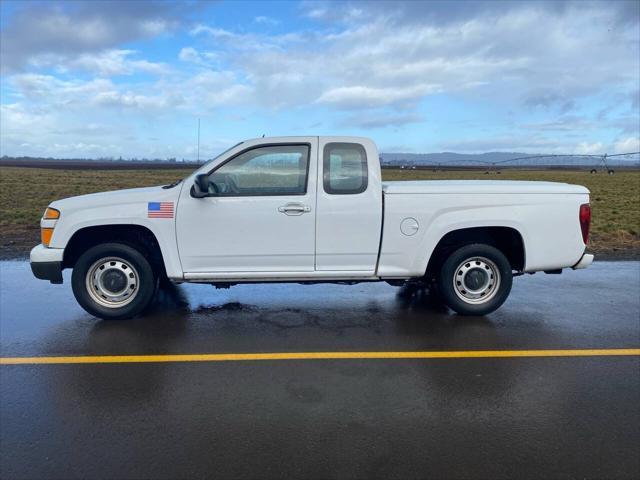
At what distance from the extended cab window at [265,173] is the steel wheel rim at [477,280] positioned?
1.93m

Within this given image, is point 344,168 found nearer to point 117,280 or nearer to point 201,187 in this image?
point 201,187

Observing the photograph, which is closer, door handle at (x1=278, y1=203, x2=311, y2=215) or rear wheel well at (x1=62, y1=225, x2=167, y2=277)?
door handle at (x1=278, y1=203, x2=311, y2=215)

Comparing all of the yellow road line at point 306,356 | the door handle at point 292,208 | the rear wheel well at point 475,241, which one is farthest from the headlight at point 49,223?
the rear wheel well at point 475,241

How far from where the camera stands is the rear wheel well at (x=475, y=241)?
571 cm

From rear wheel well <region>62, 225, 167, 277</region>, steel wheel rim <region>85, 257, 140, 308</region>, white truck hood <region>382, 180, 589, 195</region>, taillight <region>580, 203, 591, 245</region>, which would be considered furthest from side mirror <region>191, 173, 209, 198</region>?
taillight <region>580, 203, 591, 245</region>

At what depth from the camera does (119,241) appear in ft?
18.2

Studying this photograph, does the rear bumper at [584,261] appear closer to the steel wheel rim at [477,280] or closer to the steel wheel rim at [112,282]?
the steel wheel rim at [477,280]

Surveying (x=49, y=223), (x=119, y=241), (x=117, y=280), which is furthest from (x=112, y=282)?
(x=49, y=223)

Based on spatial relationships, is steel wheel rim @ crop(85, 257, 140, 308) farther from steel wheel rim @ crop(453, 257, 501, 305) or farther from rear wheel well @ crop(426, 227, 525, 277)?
steel wheel rim @ crop(453, 257, 501, 305)

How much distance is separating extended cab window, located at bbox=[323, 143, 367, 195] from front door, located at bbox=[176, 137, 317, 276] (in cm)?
15

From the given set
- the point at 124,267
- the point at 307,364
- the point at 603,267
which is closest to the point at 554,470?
the point at 307,364

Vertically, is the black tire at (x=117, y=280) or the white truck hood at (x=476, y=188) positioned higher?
the white truck hood at (x=476, y=188)

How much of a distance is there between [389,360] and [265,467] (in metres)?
1.79

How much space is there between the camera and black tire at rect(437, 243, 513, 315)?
5.59 m
